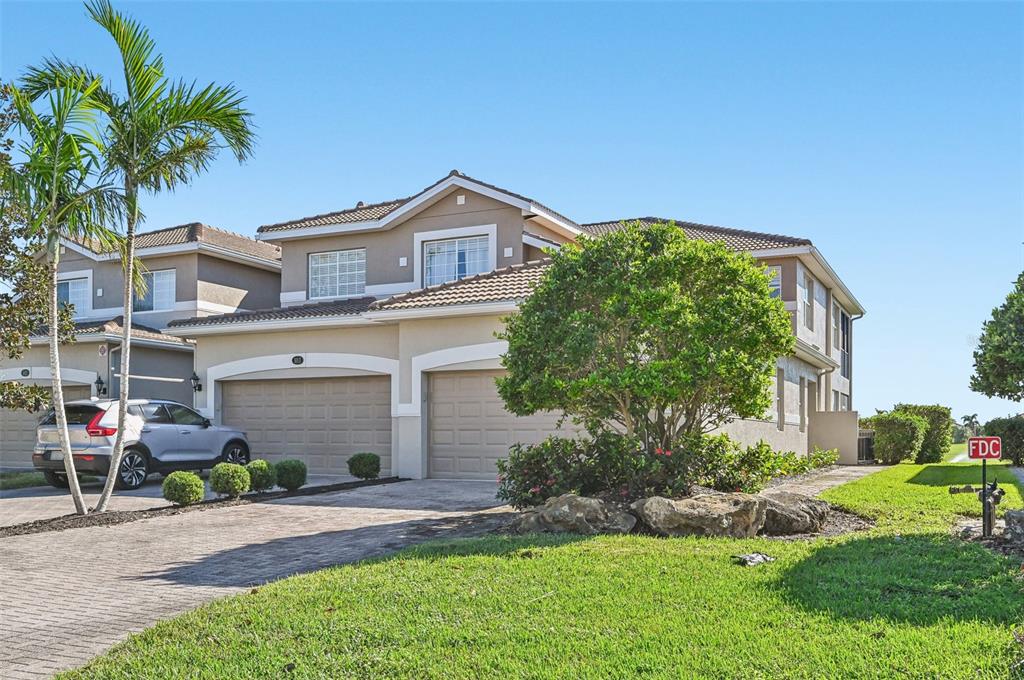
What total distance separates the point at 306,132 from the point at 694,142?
6.17 meters

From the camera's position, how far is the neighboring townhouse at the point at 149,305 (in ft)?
73.7

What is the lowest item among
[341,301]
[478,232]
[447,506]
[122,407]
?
[447,506]

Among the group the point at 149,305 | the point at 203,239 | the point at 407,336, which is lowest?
the point at 407,336

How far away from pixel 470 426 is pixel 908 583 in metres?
11.5

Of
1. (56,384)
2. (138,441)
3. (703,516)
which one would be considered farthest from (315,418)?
(703,516)

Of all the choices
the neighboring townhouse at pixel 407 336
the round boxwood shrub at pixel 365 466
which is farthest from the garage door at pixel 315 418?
the round boxwood shrub at pixel 365 466

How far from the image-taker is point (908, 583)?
274 inches

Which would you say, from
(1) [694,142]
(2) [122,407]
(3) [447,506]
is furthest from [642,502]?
(2) [122,407]

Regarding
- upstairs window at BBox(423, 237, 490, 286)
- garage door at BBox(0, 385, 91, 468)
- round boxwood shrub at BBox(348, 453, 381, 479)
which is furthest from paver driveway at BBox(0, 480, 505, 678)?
garage door at BBox(0, 385, 91, 468)

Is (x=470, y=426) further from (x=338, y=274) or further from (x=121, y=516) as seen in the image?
(x=338, y=274)

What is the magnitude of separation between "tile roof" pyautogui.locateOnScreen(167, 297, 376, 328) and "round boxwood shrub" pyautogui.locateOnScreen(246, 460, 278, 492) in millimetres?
4799

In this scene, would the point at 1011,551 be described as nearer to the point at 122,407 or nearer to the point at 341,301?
the point at 122,407

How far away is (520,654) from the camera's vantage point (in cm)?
548

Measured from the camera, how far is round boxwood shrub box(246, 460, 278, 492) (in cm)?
1498
